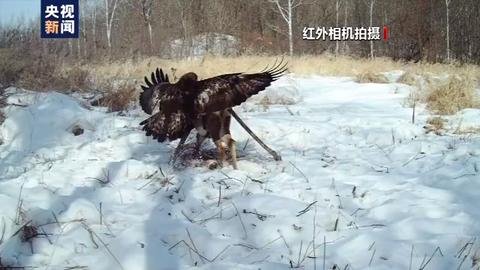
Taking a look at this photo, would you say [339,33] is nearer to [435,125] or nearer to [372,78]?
[372,78]

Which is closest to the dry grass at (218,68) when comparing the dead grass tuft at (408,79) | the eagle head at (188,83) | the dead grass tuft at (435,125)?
the dead grass tuft at (408,79)

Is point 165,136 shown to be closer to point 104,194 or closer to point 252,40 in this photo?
point 104,194

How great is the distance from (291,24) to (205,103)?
2353cm

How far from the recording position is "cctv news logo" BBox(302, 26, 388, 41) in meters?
29.6

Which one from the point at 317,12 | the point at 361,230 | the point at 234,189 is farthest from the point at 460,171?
the point at 317,12

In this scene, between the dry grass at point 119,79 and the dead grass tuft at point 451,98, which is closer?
the dead grass tuft at point 451,98

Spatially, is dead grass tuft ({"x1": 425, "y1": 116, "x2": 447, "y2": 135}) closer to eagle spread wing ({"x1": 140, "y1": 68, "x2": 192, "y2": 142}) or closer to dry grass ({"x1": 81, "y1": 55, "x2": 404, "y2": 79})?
eagle spread wing ({"x1": 140, "y1": 68, "x2": 192, "y2": 142})

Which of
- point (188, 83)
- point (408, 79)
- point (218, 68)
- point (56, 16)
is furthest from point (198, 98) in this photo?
point (56, 16)

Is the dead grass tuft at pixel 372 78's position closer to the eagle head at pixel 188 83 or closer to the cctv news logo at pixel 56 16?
the eagle head at pixel 188 83

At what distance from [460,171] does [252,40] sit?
2836cm

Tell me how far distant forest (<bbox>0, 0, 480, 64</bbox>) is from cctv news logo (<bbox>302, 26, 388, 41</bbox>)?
391 mm

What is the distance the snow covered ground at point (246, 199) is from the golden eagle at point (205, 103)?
33cm

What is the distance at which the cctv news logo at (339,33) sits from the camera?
29625mm

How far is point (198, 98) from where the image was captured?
12.6 feet
